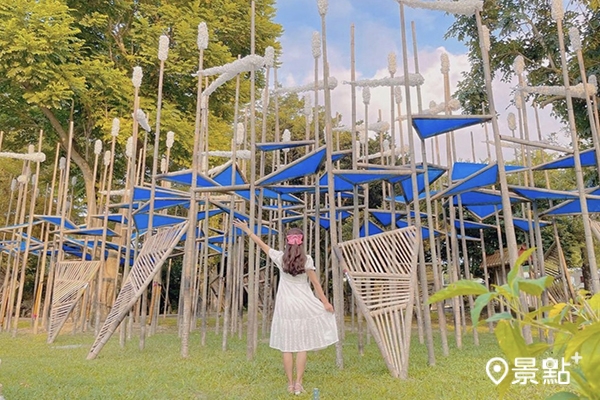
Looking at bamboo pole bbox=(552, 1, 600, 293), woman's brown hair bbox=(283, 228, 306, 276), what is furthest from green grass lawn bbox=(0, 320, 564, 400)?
bamboo pole bbox=(552, 1, 600, 293)

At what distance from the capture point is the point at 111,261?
36.8ft

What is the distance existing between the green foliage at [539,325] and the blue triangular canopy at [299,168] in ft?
15.0

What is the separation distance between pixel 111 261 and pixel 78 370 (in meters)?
6.98

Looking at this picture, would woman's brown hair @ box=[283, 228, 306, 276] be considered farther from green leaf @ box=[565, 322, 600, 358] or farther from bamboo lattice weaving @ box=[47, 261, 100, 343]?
bamboo lattice weaving @ box=[47, 261, 100, 343]

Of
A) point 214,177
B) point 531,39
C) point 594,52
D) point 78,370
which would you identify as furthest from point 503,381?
point 531,39

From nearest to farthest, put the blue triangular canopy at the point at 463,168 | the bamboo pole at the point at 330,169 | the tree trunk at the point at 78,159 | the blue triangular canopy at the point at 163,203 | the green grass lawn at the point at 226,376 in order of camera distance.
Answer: the green grass lawn at the point at 226,376 < the bamboo pole at the point at 330,169 < the blue triangular canopy at the point at 163,203 < the blue triangular canopy at the point at 463,168 < the tree trunk at the point at 78,159

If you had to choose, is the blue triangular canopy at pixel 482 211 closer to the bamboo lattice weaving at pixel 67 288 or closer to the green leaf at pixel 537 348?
the bamboo lattice weaving at pixel 67 288

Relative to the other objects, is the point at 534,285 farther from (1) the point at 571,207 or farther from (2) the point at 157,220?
(2) the point at 157,220

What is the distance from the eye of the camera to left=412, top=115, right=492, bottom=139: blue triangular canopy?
4918mm

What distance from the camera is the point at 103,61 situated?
419 inches

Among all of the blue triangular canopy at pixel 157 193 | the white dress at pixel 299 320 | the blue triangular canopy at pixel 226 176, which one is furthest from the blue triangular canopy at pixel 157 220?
the white dress at pixel 299 320

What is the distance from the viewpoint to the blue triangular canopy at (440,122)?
16.1ft

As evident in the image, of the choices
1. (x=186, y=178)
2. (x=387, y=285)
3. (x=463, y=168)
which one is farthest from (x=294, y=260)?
(x=463, y=168)

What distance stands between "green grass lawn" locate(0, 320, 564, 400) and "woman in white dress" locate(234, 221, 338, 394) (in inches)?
11.9
